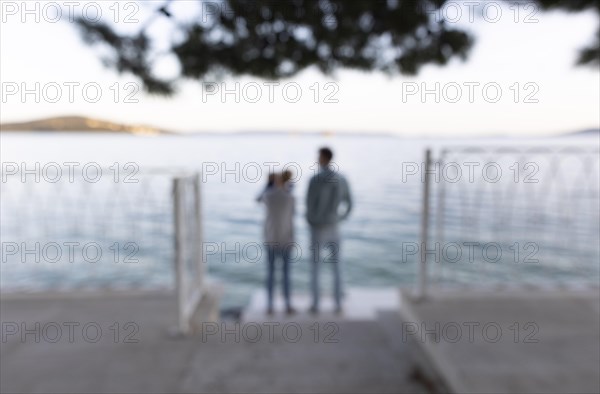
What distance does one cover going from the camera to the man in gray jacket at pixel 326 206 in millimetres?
3264

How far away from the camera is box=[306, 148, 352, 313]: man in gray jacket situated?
3.26 metres

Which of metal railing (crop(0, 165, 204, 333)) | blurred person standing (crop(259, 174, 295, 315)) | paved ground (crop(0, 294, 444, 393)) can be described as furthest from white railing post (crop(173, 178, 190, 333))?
blurred person standing (crop(259, 174, 295, 315))

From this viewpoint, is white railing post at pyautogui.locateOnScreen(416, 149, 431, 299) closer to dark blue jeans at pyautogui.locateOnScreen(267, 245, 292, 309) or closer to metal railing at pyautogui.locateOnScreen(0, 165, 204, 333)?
dark blue jeans at pyautogui.locateOnScreen(267, 245, 292, 309)

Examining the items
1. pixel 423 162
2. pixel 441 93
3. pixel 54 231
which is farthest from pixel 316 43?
pixel 54 231

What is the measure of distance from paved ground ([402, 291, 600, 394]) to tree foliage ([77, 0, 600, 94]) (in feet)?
5.79

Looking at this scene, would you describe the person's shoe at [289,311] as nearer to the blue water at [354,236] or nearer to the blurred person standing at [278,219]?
the blurred person standing at [278,219]

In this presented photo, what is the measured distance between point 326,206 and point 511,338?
1.60m

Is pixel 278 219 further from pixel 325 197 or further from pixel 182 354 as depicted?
pixel 182 354

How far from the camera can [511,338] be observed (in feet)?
8.02

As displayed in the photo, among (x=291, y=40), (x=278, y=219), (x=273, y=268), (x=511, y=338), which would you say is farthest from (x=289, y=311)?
(x=291, y=40)

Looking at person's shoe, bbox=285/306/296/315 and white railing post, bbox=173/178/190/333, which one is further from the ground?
white railing post, bbox=173/178/190/333

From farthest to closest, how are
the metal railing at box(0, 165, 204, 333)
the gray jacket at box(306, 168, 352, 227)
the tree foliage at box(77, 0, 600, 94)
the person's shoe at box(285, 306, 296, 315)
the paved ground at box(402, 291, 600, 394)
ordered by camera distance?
the person's shoe at box(285, 306, 296, 315), the gray jacket at box(306, 168, 352, 227), the metal railing at box(0, 165, 204, 333), the tree foliage at box(77, 0, 600, 94), the paved ground at box(402, 291, 600, 394)

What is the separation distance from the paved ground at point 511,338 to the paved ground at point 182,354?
0.18m

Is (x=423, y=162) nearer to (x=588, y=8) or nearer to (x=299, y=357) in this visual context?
(x=588, y=8)
